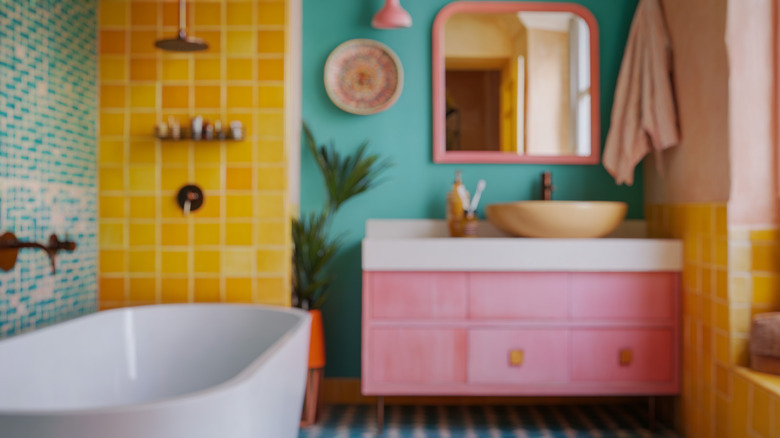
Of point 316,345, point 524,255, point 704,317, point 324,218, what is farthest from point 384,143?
point 704,317

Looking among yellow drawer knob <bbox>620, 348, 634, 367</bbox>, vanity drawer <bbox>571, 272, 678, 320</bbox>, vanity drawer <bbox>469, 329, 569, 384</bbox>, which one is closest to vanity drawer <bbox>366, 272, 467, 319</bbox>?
vanity drawer <bbox>469, 329, 569, 384</bbox>

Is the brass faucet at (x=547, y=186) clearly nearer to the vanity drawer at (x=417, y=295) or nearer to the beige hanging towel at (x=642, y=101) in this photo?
the beige hanging towel at (x=642, y=101)

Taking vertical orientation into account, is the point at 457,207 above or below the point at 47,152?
below

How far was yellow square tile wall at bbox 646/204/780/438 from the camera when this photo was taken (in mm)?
2180

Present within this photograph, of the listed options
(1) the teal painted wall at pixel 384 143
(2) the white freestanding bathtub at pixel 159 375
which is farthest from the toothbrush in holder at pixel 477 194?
(2) the white freestanding bathtub at pixel 159 375

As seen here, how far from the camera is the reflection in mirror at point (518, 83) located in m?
3.09

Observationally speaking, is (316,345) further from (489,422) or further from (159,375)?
(489,422)

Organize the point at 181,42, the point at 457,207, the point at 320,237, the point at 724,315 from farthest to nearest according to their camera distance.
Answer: the point at 320,237, the point at 457,207, the point at 724,315, the point at 181,42

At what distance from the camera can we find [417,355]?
8.65 feet

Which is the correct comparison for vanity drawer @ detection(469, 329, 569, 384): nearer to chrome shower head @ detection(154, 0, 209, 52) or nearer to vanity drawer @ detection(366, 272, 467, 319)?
vanity drawer @ detection(366, 272, 467, 319)

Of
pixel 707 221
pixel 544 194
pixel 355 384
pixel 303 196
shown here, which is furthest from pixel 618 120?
pixel 355 384

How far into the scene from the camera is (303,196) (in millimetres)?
3129

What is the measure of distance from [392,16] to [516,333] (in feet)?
5.19

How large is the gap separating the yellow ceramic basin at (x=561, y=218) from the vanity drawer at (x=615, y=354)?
0.44 meters
